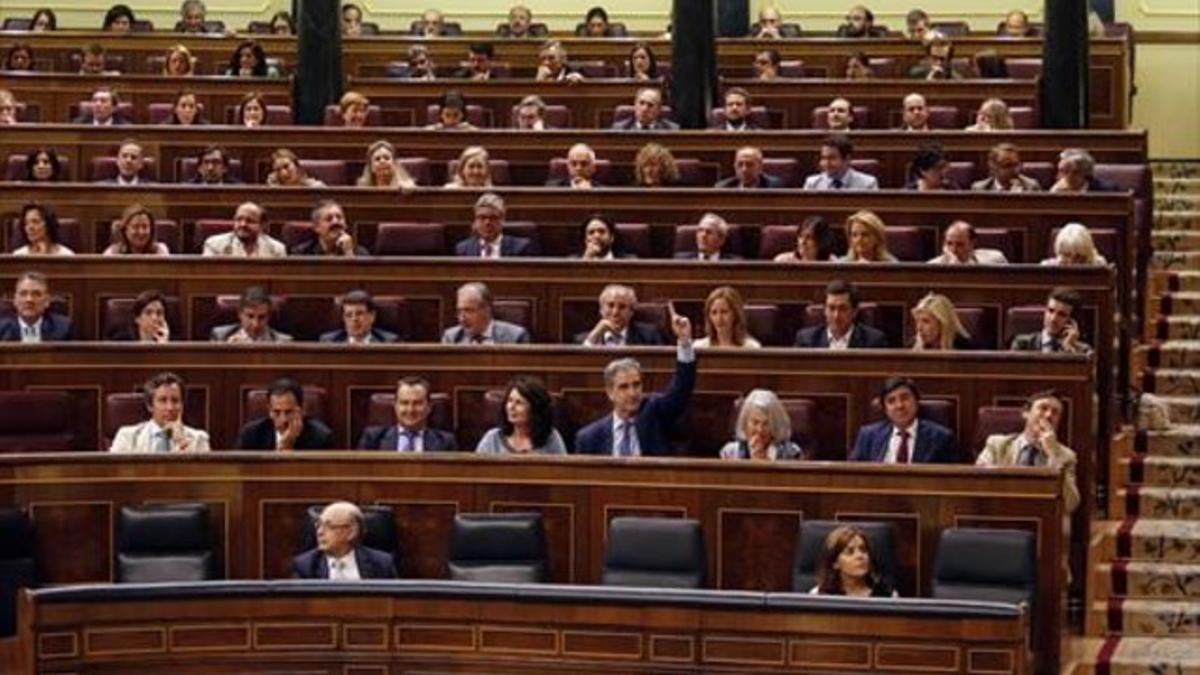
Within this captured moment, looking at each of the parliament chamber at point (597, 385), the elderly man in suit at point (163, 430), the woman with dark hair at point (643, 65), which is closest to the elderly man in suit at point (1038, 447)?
the parliament chamber at point (597, 385)

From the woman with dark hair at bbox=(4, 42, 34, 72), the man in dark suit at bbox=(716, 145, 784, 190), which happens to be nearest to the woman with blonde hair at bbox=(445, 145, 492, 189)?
the man in dark suit at bbox=(716, 145, 784, 190)

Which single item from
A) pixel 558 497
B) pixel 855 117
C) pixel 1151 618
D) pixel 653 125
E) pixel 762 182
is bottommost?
pixel 1151 618

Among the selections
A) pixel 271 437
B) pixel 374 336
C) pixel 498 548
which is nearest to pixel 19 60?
pixel 374 336

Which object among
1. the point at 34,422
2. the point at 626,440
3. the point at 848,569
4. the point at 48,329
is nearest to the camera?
the point at 848,569

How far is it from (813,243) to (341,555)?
281 cm

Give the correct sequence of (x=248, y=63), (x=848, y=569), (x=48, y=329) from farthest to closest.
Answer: (x=248, y=63) → (x=48, y=329) → (x=848, y=569)

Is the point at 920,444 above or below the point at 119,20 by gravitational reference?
below

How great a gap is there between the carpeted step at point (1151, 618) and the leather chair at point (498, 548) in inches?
71.0

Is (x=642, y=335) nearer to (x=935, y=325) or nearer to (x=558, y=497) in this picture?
(x=935, y=325)

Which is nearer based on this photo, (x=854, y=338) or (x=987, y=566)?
(x=987, y=566)

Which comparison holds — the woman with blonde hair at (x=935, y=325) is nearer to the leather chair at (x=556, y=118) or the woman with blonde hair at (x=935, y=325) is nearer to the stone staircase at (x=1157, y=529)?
the stone staircase at (x=1157, y=529)

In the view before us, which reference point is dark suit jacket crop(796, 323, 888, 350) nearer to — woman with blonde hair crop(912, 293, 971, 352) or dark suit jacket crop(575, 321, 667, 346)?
woman with blonde hair crop(912, 293, 971, 352)

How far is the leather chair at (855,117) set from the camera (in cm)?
1247

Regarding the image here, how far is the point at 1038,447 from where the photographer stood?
7738 millimetres
